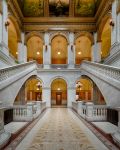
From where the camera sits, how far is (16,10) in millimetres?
21578

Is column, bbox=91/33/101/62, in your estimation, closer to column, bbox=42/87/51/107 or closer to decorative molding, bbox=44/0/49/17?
decorative molding, bbox=44/0/49/17

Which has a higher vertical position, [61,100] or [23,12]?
[23,12]

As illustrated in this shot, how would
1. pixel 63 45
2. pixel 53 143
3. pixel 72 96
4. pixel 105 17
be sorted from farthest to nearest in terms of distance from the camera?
1. pixel 63 45
2. pixel 72 96
3. pixel 105 17
4. pixel 53 143

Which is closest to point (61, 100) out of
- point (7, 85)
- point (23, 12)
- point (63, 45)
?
point (63, 45)

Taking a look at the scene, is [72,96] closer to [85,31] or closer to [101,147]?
[85,31]

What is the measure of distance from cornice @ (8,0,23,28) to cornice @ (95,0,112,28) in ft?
25.2

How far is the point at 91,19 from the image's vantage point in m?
25.0

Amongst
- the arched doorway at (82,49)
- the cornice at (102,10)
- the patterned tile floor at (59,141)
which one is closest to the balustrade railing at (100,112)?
the patterned tile floor at (59,141)

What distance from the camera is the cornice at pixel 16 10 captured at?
1939cm

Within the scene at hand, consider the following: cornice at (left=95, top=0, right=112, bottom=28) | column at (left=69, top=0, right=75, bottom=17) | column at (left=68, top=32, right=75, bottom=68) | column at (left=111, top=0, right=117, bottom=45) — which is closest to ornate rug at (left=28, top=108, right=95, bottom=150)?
column at (left=111, top=0, right=117, bottom=45)

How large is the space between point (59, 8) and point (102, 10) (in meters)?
5.29

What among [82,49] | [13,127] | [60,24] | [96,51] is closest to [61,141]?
[13,127]

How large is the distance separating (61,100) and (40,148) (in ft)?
82.0

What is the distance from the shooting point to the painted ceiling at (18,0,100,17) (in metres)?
24.2
